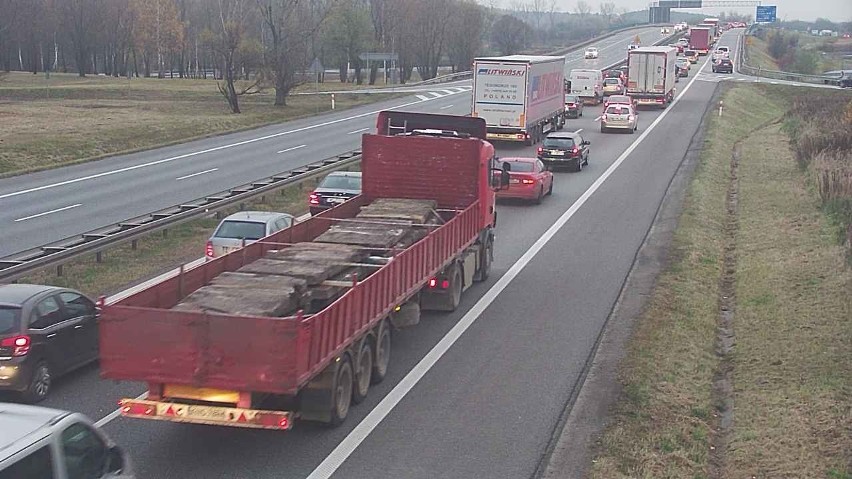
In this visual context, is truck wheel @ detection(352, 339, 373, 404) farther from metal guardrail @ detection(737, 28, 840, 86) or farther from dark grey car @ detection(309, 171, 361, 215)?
metal guardrail @ detection(737, 28, 840, 86)

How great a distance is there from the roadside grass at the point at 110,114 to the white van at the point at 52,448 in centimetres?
3228

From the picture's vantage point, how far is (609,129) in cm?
5244

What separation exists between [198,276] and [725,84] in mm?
75901

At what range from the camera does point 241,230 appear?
20.5 m

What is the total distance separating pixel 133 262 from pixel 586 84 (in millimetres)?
49904

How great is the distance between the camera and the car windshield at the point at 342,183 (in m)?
27.6

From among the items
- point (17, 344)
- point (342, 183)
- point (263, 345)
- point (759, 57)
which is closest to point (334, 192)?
point (342, 183)

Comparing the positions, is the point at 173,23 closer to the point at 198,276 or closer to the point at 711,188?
the point at 711,188

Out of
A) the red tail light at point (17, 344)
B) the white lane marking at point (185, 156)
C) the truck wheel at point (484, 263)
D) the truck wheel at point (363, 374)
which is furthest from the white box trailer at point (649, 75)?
the red tail light at point (17, 344)

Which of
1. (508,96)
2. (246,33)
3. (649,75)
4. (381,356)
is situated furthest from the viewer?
(246,33)

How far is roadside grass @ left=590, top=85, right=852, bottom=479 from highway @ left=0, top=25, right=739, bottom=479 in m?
0.98

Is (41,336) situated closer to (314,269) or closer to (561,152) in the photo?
(314,269)

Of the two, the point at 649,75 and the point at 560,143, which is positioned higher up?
the point at 649,75

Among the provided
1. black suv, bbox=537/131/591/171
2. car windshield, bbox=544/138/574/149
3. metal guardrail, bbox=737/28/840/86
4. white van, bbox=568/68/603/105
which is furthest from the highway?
metal guardrail, bbox=737/28/840/86
